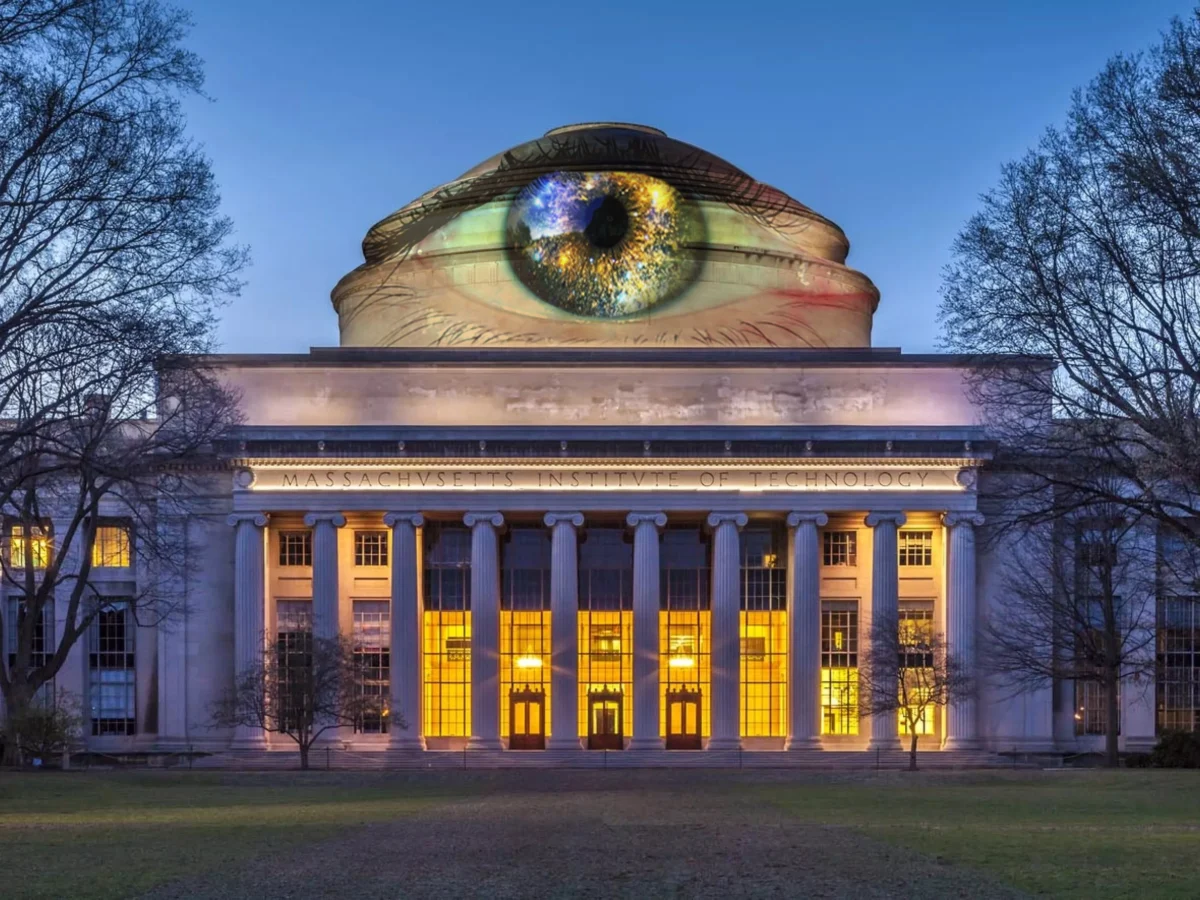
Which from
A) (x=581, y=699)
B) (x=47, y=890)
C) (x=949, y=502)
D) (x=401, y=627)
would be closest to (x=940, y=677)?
(x=949, y=502)

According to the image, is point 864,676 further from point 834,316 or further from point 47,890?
point 47,890

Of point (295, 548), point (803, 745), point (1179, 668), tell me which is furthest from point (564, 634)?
point (1179, 668)

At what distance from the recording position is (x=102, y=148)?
33.4m

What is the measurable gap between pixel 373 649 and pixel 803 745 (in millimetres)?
18108

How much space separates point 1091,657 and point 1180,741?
5.14 metres

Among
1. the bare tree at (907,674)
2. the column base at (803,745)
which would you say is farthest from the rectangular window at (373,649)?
the bare tree at (907,674)

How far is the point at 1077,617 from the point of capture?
62.6m

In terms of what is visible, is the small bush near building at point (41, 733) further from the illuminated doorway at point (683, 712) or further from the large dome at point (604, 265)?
the large dome at point (604, 265)

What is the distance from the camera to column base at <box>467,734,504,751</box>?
236 ft

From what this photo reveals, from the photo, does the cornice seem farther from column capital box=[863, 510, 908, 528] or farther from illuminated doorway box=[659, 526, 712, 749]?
illuminated doorway box=[659, 526, 712, 749]

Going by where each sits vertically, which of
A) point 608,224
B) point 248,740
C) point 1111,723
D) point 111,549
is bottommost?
point 248,740

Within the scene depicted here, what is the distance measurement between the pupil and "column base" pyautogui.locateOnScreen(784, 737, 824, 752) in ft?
78.1

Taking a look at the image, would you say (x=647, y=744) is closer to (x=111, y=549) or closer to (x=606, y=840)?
(x=111, y=549)

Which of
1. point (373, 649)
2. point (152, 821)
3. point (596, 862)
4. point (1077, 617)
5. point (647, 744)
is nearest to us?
point (596, 862)
